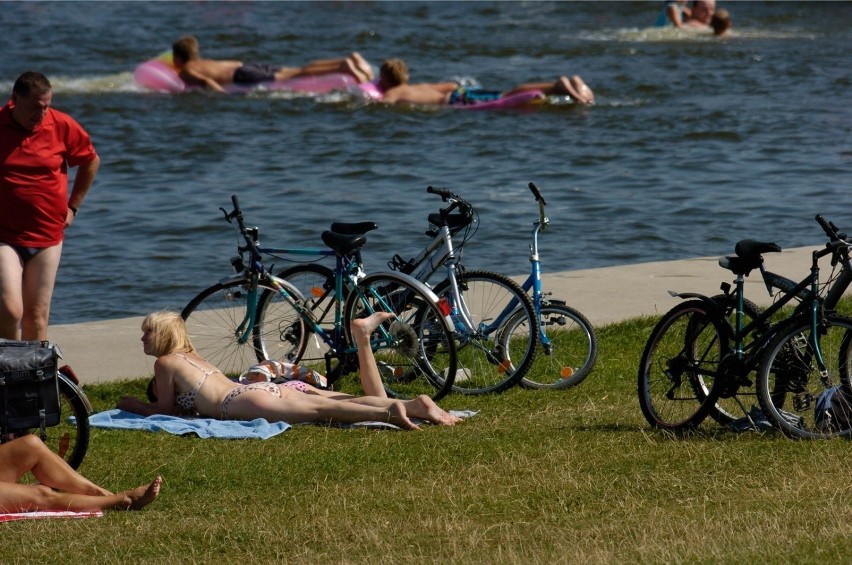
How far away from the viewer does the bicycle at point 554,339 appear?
8969 millimetres

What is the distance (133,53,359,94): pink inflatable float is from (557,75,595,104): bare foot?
3924 millimetres

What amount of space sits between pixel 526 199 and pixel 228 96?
33.4 ft

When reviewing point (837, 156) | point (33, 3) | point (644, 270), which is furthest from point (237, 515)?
point (33, 3)

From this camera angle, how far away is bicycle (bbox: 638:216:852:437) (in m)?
7.12

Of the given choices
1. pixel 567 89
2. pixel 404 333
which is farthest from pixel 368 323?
pixel 567 89

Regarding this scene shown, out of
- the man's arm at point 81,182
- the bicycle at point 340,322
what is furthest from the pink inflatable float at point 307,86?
the man's arm at point 81,182

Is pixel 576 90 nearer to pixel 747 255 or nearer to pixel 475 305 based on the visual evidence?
pixel 475 305

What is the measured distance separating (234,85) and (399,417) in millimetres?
20836

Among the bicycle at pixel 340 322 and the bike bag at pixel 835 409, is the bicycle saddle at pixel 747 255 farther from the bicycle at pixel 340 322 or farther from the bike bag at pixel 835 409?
the bicycle at pixel 340 322

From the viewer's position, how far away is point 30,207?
8.08m

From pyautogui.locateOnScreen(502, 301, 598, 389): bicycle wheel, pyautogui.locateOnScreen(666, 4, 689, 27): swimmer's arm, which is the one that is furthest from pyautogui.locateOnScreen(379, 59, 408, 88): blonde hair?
pyautogui.locateOnScreen(502, 301, 598, 389): bicycle wheel

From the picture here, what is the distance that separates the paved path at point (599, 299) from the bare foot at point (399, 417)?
228cm

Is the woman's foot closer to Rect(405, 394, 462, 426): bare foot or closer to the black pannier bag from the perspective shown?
Rect(405, 394, 462, 426): bare foot

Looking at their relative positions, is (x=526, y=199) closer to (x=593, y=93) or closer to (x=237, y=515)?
(x=593, y=93)
